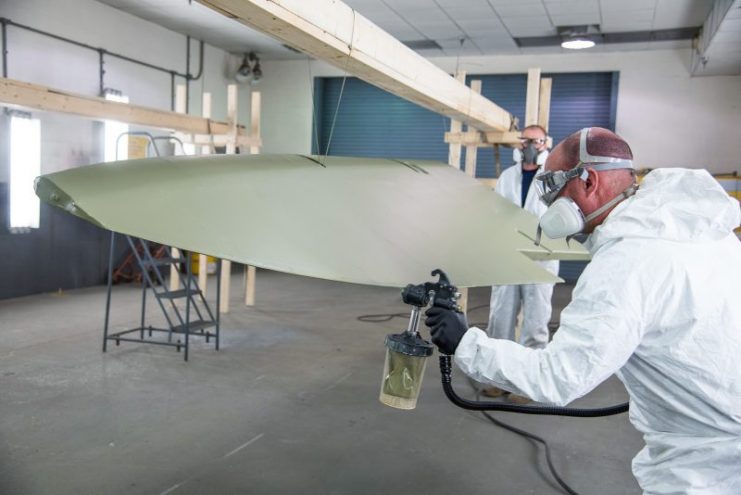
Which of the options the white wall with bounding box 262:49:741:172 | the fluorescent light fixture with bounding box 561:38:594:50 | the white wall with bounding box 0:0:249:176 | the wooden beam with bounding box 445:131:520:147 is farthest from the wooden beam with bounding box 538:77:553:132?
the white wall with bounding box 0:0:249:176

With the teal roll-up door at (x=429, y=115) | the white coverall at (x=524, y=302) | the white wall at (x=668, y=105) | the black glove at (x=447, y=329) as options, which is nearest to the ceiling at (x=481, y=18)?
the white wall at (x=668, y=105)

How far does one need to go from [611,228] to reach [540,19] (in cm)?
628

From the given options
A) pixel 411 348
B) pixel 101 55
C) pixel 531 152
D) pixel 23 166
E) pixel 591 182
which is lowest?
pixel 411 348

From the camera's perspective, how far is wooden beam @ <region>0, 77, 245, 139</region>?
3680 mm

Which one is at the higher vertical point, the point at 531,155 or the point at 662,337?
the point at 531,155

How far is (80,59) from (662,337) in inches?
277

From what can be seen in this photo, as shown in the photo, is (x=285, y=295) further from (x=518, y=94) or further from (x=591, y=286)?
(x=591, y=286)

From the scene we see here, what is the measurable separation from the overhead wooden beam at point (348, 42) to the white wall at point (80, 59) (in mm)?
4768

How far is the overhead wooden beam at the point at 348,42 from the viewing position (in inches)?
64.1

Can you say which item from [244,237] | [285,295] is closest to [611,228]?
[244,237]

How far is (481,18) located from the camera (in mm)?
6848

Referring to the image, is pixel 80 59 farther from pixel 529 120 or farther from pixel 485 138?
pixel 529 120

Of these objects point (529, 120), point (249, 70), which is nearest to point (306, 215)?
point (529, 120)

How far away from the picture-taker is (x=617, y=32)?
23.7ft
